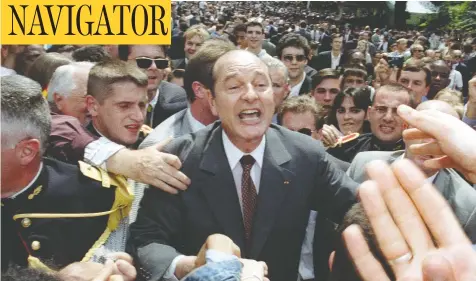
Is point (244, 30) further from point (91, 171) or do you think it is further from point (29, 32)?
point (91, 171)

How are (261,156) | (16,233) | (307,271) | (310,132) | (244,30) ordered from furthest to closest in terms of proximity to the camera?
(244,30) < (310,132) < (307,271) < (261,156) < (16,233)

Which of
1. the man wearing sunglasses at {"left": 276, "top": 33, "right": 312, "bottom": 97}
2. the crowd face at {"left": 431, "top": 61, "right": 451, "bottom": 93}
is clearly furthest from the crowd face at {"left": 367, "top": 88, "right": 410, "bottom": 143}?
the crowd face at {"left": 431, "top": 61, "right": 451, "bottom": 93}

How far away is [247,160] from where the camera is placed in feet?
5.90

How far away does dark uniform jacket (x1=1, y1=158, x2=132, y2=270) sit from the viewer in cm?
154

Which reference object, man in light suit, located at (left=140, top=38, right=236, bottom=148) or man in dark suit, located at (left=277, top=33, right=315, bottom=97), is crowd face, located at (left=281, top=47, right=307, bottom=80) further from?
man in light suit, located at (left=140, top=38, right=236, bottom=148)

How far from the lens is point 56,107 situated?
7.91ft

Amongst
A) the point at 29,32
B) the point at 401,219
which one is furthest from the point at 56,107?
the point at 401,219

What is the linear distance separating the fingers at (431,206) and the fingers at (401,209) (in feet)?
0.04

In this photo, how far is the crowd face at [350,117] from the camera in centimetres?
333

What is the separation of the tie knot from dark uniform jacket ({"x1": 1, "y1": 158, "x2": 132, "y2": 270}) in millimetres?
396

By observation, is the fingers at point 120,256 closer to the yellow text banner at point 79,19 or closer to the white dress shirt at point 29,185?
the white dress shirt at point 29,185

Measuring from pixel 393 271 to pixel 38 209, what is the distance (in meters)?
1.07

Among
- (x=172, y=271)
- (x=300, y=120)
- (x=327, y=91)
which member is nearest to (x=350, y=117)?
(x=300, y=120)

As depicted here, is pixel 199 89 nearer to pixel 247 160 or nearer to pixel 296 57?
pixel 247 160
